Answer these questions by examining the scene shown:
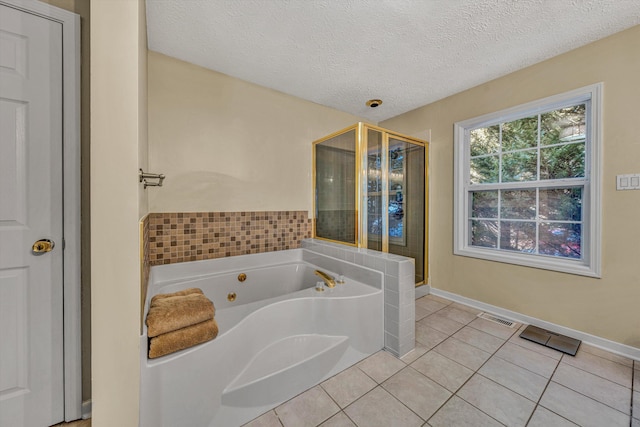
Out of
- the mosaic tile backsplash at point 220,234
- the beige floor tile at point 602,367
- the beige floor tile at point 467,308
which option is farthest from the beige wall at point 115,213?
the beige floor tile at point 467,308

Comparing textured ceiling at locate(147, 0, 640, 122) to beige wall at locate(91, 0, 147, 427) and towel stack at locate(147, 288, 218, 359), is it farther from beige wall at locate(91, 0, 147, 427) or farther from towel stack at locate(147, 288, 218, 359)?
towel stack at locate(147, 288, 218, 359)

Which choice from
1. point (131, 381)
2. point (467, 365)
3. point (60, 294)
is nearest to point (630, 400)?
point (467, 365)

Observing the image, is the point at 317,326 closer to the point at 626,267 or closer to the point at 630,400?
the point at 630,400

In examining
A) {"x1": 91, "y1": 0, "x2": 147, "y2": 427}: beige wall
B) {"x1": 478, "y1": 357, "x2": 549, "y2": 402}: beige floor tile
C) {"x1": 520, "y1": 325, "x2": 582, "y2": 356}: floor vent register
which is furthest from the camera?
{"x1": 520, "y1": 325, "x2": 582, "y2": 356}: floor vent register

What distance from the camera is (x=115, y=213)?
943 millimetres

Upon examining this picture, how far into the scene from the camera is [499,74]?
2242 mm

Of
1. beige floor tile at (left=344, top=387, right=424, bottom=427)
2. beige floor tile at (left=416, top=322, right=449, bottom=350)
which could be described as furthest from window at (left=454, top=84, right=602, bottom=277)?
beige floor tile at (left=344, top=387, right=424, bottom=427)

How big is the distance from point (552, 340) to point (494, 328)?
1.21ft

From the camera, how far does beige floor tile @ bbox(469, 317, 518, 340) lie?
6.46ft

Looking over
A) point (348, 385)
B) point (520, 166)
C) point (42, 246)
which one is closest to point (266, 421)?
point (348, 385)

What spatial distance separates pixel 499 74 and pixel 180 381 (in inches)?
132

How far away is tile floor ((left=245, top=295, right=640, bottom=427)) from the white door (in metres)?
1.03

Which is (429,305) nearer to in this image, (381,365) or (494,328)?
(494,328)

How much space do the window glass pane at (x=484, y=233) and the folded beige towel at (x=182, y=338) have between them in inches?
106
